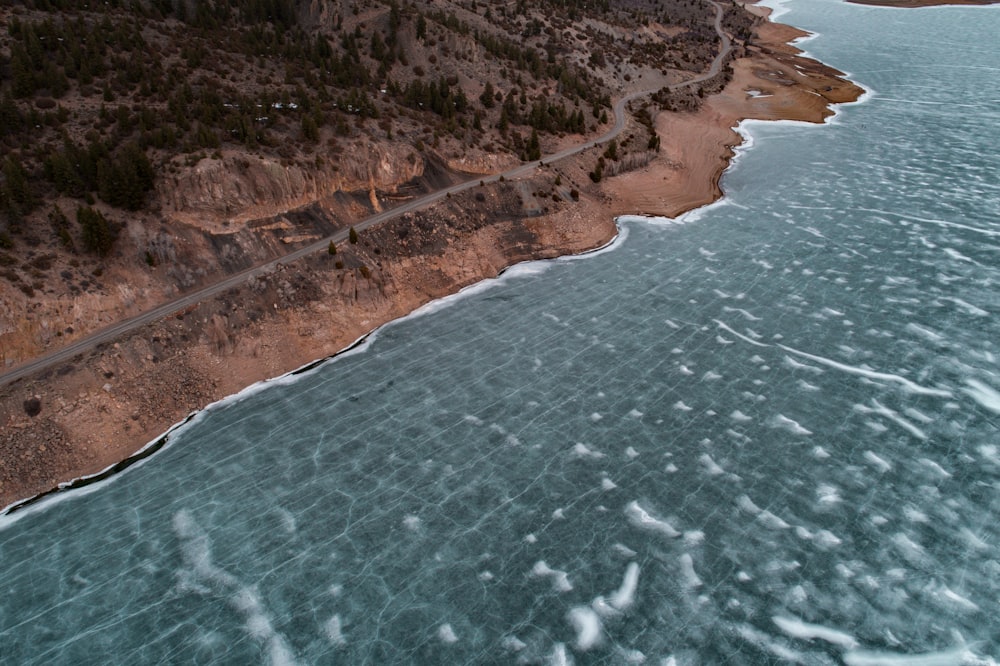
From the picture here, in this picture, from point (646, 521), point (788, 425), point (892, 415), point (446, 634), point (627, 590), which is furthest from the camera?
point (892, 415)

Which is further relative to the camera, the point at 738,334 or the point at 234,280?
the point at 234,280

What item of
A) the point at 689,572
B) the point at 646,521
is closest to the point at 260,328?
the point at 646,521

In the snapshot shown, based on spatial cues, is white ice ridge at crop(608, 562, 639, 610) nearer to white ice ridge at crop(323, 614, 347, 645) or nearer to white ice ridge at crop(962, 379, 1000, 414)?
white ice ridge at crop(323, 614, 347, 645)

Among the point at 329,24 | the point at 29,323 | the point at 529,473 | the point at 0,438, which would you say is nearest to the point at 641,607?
the point at 529,473

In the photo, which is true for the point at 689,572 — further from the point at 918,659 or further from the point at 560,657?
the point at 918,659

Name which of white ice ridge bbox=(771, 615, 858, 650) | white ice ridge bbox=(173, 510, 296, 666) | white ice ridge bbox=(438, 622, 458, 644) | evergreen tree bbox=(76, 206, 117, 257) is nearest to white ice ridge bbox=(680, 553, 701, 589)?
white ice ridge bbox=(771, 615, 858, 650)

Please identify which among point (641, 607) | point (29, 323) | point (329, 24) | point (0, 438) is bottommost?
point (641, 607)

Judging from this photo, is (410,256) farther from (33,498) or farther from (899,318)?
(899,318)
